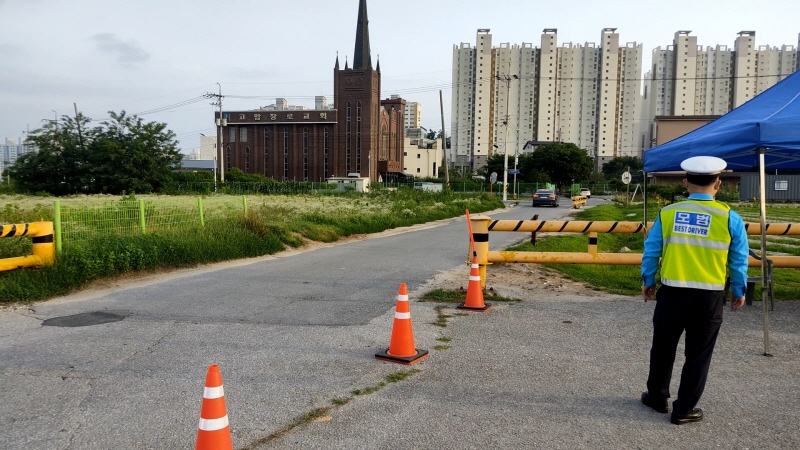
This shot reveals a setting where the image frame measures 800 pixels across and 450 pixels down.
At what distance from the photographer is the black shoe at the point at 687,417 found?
4230 millimetres

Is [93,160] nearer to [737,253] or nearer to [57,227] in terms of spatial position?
[57,227]

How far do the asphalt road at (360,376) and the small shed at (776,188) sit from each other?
47.6 meters

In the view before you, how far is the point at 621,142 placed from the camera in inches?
4806

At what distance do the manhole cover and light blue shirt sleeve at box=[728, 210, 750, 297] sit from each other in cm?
692

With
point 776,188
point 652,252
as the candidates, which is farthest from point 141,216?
point 776,188

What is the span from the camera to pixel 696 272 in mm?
4184

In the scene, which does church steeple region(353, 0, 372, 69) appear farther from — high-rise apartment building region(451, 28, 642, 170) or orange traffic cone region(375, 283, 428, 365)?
orange traffic cone region(375, 283, 428, 365)

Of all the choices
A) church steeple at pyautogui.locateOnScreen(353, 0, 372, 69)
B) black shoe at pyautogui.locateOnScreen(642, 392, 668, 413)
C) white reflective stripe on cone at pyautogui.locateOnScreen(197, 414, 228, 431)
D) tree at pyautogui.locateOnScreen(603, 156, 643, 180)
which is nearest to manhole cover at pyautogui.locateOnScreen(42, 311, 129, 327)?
white reflective stripe on cone at pyautogui.locateOnScreen(197, 414, 228, 431)

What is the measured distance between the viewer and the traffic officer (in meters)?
4.19

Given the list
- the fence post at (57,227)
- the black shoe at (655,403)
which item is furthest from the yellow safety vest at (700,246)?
the fence post at (57,227)

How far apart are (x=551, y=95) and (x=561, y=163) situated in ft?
128

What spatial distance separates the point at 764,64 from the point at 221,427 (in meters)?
123

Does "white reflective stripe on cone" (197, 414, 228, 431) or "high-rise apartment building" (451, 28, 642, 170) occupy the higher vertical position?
"high-rise apartment building" (451, 28, 642, 170)

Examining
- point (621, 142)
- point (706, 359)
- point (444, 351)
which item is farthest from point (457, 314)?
point (621, 142)
